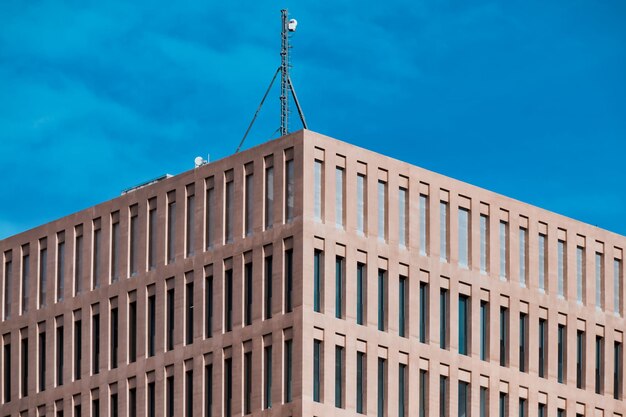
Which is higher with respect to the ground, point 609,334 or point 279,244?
point 279,244

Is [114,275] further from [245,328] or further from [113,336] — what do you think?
[245,328]

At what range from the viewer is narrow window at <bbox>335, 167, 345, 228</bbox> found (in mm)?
149250

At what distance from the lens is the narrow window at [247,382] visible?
148 metres

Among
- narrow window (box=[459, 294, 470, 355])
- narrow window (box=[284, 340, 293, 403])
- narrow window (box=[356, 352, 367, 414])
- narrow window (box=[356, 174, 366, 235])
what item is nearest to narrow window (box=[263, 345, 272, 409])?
narrow window (box=[284, 340, 293, 403])

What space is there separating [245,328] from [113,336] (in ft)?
43.0

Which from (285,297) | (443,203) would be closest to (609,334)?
(443,203)

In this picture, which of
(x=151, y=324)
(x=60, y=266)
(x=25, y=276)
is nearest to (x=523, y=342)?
(x=151, y=324)

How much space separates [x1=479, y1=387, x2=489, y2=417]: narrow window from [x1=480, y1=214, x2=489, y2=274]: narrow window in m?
7.21

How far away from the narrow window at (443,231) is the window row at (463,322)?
5.42 ft

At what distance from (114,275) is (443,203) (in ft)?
67.8

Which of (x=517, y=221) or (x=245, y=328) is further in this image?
(x=517, y=221)

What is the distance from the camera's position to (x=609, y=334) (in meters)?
165

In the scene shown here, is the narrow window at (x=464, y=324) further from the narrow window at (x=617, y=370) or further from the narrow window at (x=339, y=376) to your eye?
the narrow window at (x=617, y=370)

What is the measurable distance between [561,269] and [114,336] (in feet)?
92.9
